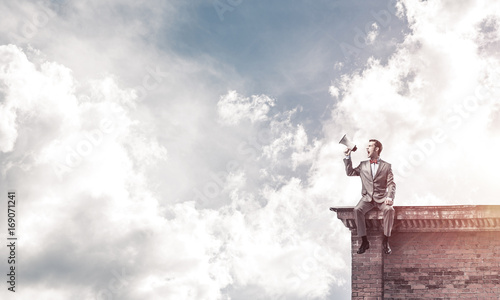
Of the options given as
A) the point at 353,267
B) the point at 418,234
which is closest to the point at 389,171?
the point at 418,234

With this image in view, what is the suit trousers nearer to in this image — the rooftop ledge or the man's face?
the rooftop ledge

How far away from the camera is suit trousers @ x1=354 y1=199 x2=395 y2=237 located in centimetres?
1445

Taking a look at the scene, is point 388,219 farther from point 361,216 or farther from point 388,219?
point 361,216

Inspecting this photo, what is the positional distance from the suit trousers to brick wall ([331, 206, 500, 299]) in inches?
7.6

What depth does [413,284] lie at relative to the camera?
14.4m

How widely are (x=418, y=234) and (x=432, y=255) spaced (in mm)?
668

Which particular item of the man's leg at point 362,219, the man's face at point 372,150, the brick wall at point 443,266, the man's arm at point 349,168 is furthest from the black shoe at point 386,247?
the man's face at point 372,150

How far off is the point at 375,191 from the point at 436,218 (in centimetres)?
177

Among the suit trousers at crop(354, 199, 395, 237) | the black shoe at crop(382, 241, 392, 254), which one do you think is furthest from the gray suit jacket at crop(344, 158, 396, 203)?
the black shoe at crop(382, 241, 392, 254)

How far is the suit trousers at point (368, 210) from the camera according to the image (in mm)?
14445

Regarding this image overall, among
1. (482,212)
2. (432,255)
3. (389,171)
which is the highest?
(389,171)

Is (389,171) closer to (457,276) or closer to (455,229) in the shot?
(455,229)

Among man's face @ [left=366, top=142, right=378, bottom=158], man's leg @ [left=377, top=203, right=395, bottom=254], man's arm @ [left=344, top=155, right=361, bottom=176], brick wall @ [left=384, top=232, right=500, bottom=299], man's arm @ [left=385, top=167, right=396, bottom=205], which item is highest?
man's face @ [left=366, top=142, right=378, bottom=158]

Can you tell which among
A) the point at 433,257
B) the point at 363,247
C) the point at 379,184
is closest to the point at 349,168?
the point at 379,184
